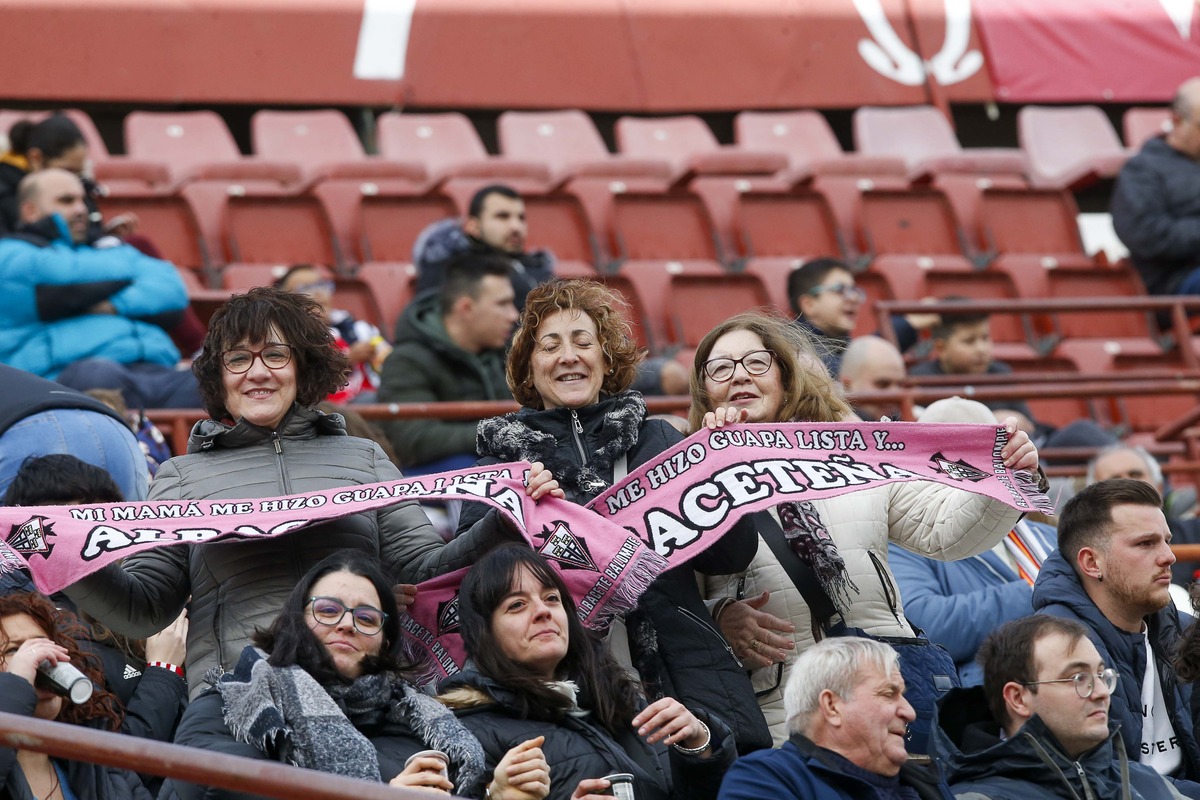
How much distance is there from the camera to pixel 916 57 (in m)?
13.2

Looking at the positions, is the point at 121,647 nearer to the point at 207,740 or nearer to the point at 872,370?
the point at 207,740

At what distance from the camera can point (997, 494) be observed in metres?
4.16

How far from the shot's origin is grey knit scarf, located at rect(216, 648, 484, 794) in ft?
11.4

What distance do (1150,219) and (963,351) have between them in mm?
2245

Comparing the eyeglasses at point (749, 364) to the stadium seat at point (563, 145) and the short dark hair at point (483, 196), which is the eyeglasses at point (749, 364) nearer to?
the short dark hair at point (483, 196)

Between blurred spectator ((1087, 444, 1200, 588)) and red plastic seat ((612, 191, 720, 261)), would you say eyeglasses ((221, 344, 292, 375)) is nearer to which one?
blurred spectator ((1087, 444, 1200, 588))

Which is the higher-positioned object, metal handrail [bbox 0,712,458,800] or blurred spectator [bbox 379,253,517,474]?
blurred spectator [bbox 379,253,517,474]

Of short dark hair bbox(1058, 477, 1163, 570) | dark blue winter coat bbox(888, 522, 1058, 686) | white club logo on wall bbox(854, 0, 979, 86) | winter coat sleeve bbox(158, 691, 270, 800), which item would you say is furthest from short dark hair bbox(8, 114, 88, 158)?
white club logo on wall bbox(854, 0, 979, 86)

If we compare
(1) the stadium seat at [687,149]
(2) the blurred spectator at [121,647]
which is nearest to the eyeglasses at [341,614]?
(2) the blurred spectator at [121,647]

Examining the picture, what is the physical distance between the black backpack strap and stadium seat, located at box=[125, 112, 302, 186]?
6869 mm

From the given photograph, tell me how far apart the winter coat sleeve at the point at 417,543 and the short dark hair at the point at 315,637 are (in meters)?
0.21

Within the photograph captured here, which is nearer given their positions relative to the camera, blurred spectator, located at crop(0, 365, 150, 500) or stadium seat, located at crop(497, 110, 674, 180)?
blurred spectator, located at crop(0, 365, 150, 500)

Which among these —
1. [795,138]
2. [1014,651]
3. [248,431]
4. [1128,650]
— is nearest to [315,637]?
[248,431]

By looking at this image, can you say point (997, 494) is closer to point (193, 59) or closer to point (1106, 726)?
point (1106, 726)
